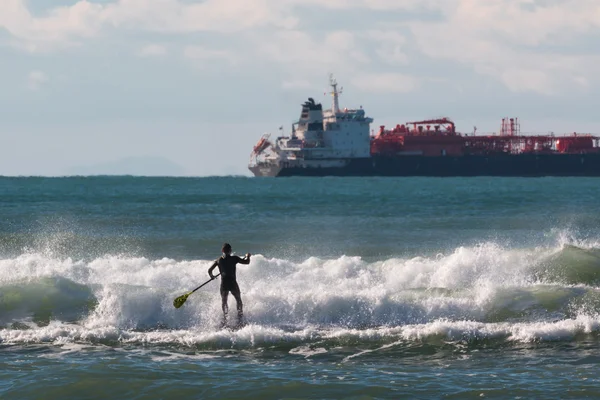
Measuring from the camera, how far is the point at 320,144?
351 feet

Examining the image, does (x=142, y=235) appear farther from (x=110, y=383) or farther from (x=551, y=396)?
(x=551, y=396)

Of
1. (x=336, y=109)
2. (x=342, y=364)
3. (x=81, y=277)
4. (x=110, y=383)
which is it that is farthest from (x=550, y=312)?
(x=336, y=109)

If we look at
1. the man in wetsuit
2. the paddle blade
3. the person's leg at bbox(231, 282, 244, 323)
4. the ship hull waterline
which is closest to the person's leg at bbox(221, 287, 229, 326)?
the man in wetsuit

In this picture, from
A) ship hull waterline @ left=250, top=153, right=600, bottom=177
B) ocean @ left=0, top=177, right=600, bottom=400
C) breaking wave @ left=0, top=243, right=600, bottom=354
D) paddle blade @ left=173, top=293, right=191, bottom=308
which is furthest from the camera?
ship hull waterline @ left=250, top=153, right=600, bottom=177

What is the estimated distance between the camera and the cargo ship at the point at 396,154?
106m

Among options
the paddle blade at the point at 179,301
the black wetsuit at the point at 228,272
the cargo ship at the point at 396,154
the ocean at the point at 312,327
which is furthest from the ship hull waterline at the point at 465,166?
the black wetsuit at the point at 228,272

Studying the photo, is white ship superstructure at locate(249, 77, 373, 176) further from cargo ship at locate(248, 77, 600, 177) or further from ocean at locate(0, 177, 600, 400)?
ocean at locate(0, 177, 600, 400)

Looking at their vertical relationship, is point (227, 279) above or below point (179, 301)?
above

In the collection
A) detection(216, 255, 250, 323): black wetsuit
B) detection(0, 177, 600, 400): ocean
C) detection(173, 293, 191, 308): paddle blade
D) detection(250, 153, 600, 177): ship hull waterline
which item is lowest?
detection(0, 177, 600, 400): ocean

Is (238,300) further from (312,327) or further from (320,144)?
(320,144)

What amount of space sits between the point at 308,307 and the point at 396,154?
308 feet

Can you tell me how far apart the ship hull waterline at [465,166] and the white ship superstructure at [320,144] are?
73 centimetres

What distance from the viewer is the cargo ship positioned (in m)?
106

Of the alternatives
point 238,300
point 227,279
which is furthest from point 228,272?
point 238,300
